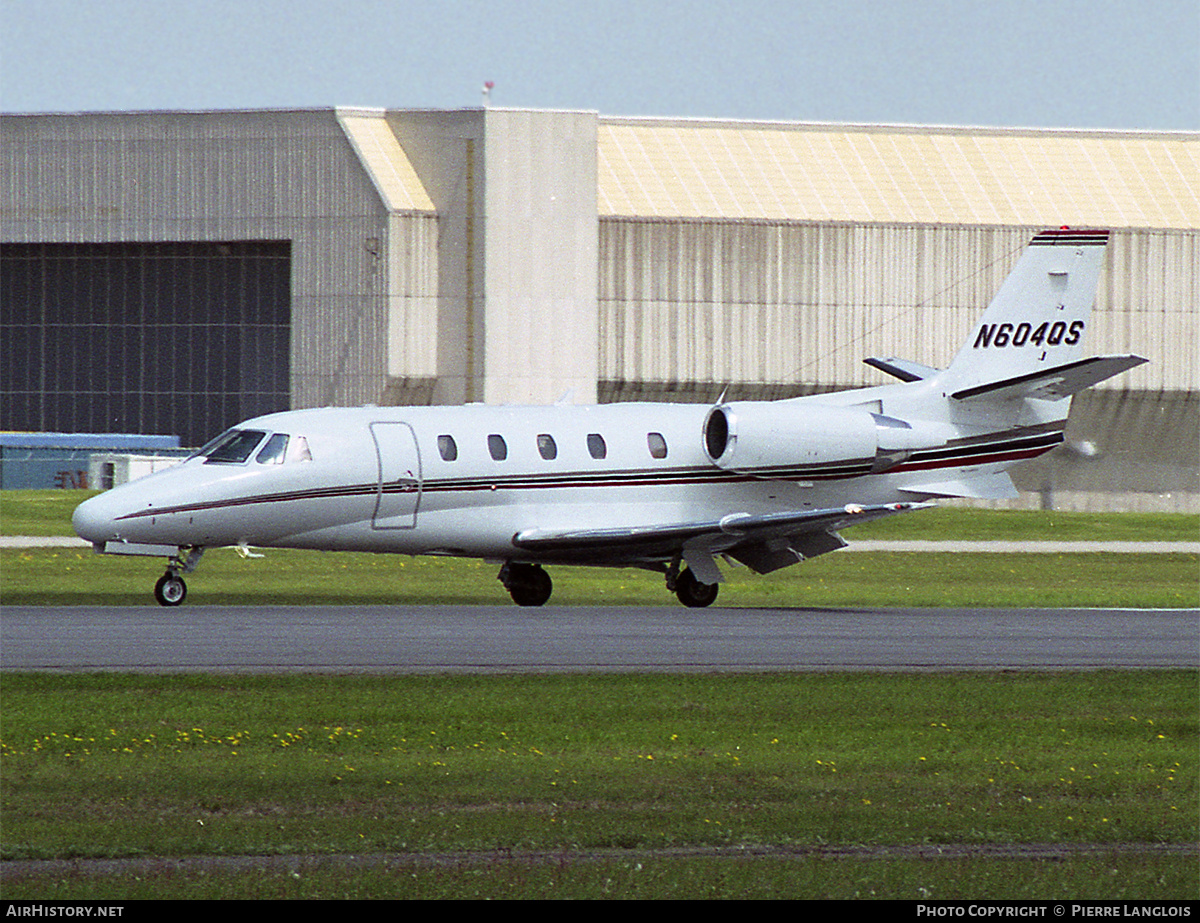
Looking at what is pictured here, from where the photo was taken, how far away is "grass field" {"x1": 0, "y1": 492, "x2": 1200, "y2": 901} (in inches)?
383

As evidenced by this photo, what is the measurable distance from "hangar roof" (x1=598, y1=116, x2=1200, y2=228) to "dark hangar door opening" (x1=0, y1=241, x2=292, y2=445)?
12.7 meters

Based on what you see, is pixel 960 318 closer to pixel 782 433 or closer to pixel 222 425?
pixel 222 425

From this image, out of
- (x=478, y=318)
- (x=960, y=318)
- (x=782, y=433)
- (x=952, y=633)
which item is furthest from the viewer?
(x=960, y=318)

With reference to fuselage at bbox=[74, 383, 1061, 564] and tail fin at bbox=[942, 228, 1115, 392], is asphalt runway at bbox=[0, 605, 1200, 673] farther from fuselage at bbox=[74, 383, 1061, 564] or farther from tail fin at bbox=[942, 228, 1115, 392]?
tail fin at bbox=[942, 228, 1115, 392]

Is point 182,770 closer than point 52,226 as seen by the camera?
Yes

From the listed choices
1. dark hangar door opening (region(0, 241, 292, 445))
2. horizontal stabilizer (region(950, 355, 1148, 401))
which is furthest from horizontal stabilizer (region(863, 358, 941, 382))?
dark hangar door opening (region(0, 241, 292, 445))

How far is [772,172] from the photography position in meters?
64.2

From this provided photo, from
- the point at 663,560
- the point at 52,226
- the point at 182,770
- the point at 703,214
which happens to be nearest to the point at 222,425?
the point at 52,226

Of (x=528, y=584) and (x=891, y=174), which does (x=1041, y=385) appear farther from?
(x=891, y=174)

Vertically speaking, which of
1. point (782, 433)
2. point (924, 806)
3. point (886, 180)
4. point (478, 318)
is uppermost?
point (886, 180)

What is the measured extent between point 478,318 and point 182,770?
48988mm

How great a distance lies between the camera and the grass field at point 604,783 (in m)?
9.73

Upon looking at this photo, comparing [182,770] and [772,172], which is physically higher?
[772,172]

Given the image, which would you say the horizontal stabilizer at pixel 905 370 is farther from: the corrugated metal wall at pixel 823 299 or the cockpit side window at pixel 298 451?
the corrugated metal wall at pixel 823 299
